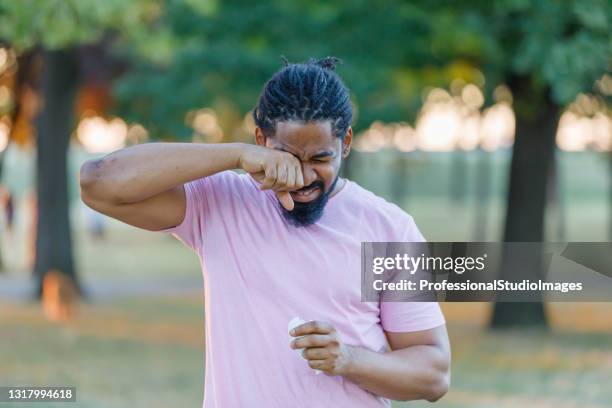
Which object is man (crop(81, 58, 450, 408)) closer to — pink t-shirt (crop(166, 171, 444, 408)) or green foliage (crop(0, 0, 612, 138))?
pink t-shirt (crop(166, 171, 444, 408))

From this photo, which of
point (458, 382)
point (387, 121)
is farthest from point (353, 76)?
point (458, 382)

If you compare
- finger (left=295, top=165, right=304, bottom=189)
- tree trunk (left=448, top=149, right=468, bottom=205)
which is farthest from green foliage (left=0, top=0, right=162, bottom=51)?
tree trunk (left=448, top=149, right=468, bottom=205)

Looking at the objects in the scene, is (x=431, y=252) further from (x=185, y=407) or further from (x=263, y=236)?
(x=185, y=407)

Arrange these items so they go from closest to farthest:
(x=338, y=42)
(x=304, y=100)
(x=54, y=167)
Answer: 1. (x=304, y=100)
2. (x=338, y=42)
3. (x=54, y=167)

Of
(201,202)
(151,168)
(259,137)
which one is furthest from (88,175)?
(259,137)

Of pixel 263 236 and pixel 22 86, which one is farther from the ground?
pixel 22 86

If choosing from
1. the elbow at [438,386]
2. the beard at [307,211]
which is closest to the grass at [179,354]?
the elbow at [438,386]

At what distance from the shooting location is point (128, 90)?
1677 centimetres

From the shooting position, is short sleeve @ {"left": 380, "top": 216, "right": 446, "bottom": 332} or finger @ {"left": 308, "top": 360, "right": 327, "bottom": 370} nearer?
finger @ {"left": 308, "top": 360, "right": 327, "bottom": 370}

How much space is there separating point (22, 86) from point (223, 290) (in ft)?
55.5

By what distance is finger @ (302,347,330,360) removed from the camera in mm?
2406

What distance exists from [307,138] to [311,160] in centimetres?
5

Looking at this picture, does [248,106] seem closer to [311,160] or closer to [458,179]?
[311,160]

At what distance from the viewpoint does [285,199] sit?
2.54 meters
